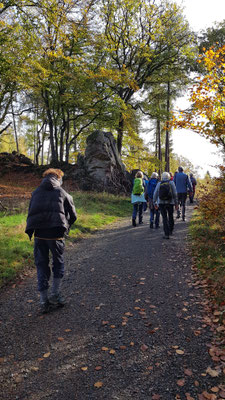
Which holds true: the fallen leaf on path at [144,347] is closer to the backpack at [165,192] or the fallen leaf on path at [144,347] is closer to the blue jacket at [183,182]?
the backpack at [165,192]

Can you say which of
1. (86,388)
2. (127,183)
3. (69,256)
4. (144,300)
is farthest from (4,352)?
(127,183)

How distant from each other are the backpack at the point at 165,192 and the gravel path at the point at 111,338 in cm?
285

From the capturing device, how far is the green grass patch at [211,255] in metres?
5.00

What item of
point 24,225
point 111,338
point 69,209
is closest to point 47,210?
point 69,209

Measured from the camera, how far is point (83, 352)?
337 cm

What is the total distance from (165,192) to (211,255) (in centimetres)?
277

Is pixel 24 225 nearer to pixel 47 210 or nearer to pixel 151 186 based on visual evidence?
pixel 47 210

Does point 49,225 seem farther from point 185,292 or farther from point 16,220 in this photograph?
point 16,220

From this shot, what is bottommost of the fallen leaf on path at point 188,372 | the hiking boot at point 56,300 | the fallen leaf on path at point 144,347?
the fallen leaf on path at point 144,347

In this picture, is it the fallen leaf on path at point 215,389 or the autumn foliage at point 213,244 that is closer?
the fallen leaf on path at point 215,389

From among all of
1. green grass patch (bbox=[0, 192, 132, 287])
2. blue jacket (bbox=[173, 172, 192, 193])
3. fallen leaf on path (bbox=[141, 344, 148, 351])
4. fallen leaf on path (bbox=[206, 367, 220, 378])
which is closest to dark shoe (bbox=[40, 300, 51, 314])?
green grass patch (bbox=[0, 192, 132, 287])

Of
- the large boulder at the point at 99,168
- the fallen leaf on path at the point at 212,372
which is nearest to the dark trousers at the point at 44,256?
the fallen leaf on path at the point at 212,372

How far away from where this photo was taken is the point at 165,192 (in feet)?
29.2

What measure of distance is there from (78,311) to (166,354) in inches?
65.3
